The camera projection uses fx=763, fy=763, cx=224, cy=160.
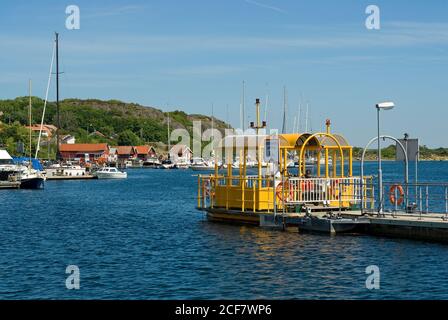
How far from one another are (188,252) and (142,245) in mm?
3721

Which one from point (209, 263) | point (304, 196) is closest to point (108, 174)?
point (304, 196)

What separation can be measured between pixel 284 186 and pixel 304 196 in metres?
1.07

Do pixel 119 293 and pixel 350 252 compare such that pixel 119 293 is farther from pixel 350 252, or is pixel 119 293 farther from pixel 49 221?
pixel 49 221

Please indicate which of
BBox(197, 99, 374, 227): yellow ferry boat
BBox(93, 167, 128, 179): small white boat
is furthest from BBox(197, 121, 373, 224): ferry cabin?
BBox(93, 167, 128, 179): small white boat

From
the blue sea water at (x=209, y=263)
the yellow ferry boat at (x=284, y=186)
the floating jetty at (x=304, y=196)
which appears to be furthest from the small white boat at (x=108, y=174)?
the yellow ferry boat at (x=284, y=186)

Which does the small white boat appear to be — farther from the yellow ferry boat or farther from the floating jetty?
the yellow ferry boat

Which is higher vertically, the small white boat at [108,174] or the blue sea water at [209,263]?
the small white boat at [108,174]

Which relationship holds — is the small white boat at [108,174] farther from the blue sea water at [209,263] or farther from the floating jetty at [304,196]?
the floating jetty at [304,196]

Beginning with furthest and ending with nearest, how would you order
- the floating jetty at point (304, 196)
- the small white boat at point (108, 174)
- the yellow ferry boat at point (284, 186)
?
the small white boat at point (108, 174) < the yellow ferry boat at point (284, 186) < the floating jetty at point (304, 196)

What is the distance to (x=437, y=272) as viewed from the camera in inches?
918

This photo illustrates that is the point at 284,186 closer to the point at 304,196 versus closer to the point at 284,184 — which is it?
the point at 284,184

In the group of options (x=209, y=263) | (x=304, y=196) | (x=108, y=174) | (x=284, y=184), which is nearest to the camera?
(x=209, y=263)

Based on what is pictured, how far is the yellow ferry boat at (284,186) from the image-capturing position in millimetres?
33406

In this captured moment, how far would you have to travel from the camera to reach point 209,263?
26.2 metres
